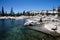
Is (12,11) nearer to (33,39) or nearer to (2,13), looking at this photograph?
(2,13)

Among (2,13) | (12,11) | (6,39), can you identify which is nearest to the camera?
(6,39)

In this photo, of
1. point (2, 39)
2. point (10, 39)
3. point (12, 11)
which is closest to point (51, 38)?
point (10, 39)

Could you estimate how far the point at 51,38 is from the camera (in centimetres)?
2406

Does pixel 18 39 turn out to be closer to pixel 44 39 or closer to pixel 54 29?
pixel 44 39

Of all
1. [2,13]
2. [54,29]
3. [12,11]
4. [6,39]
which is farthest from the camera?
[12,11]

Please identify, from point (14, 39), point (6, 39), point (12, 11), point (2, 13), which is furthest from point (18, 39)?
point (12, 11)

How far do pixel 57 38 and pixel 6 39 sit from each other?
11692 millimetres

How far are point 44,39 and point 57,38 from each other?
10.2ft

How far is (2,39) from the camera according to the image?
75.4ft

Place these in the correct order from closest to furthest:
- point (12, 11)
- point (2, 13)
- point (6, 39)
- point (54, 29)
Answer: point (6, 39)
point (54, 29)
point (2, 13)
point (12, 11)

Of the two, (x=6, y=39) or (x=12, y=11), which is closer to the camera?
(x=6, y=39)

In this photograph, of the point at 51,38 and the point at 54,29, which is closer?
the point at 51,38

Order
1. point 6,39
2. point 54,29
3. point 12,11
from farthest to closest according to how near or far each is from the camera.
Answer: point 12,11 → point 54,29 → point 6,39

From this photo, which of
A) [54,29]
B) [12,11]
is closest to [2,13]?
[12,11]
